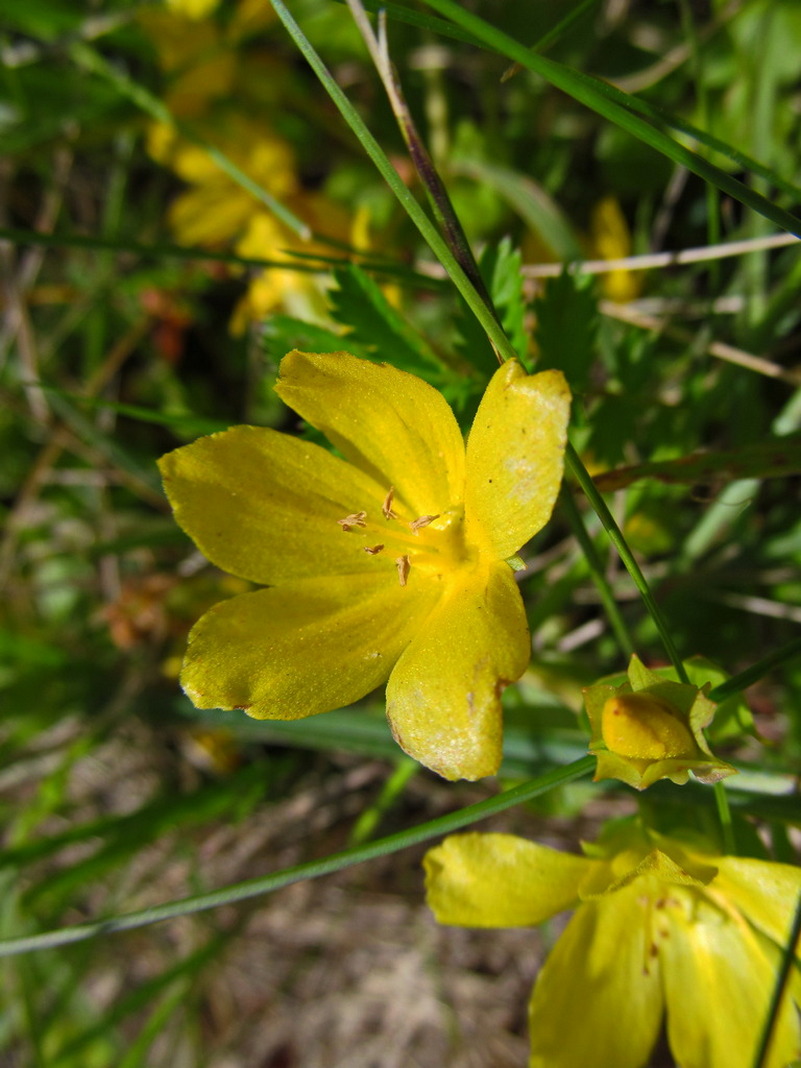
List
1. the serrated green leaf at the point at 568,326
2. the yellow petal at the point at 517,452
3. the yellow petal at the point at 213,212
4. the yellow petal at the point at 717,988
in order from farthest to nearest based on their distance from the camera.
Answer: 1. the yellow petal at the point at 213,212
2. the serrated green leaf at the point at 568,326
3. the yellow petal at the point at 717,988
4. the yellow petal at the point at 517,452

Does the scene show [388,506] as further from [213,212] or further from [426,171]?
[213,212]

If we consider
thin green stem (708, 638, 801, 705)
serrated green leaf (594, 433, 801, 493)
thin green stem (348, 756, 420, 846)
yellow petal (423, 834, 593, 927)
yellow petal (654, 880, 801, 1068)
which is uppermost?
serrated green leaf (594, 433, 801, 493)

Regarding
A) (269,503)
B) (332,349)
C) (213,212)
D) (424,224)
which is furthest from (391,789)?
(213,212)

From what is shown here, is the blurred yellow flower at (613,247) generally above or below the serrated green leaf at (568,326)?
below

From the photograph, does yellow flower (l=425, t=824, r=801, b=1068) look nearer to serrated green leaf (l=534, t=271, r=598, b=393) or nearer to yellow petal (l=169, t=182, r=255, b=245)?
serrated green leaf (l=534, t=271, r=598, b=393)

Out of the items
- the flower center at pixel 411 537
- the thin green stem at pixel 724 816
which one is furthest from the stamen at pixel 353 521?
the thin green stem at pixel 724 816

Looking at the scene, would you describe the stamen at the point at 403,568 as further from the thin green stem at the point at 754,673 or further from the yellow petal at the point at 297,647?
the thin green stem at the point at 754,673

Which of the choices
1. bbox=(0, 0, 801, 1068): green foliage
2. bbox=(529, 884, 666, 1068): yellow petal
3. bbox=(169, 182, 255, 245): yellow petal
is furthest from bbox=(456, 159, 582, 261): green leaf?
bbox=(529, 884, 666, 1068): yellow petal

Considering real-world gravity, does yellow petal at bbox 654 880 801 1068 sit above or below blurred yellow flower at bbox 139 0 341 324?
below
